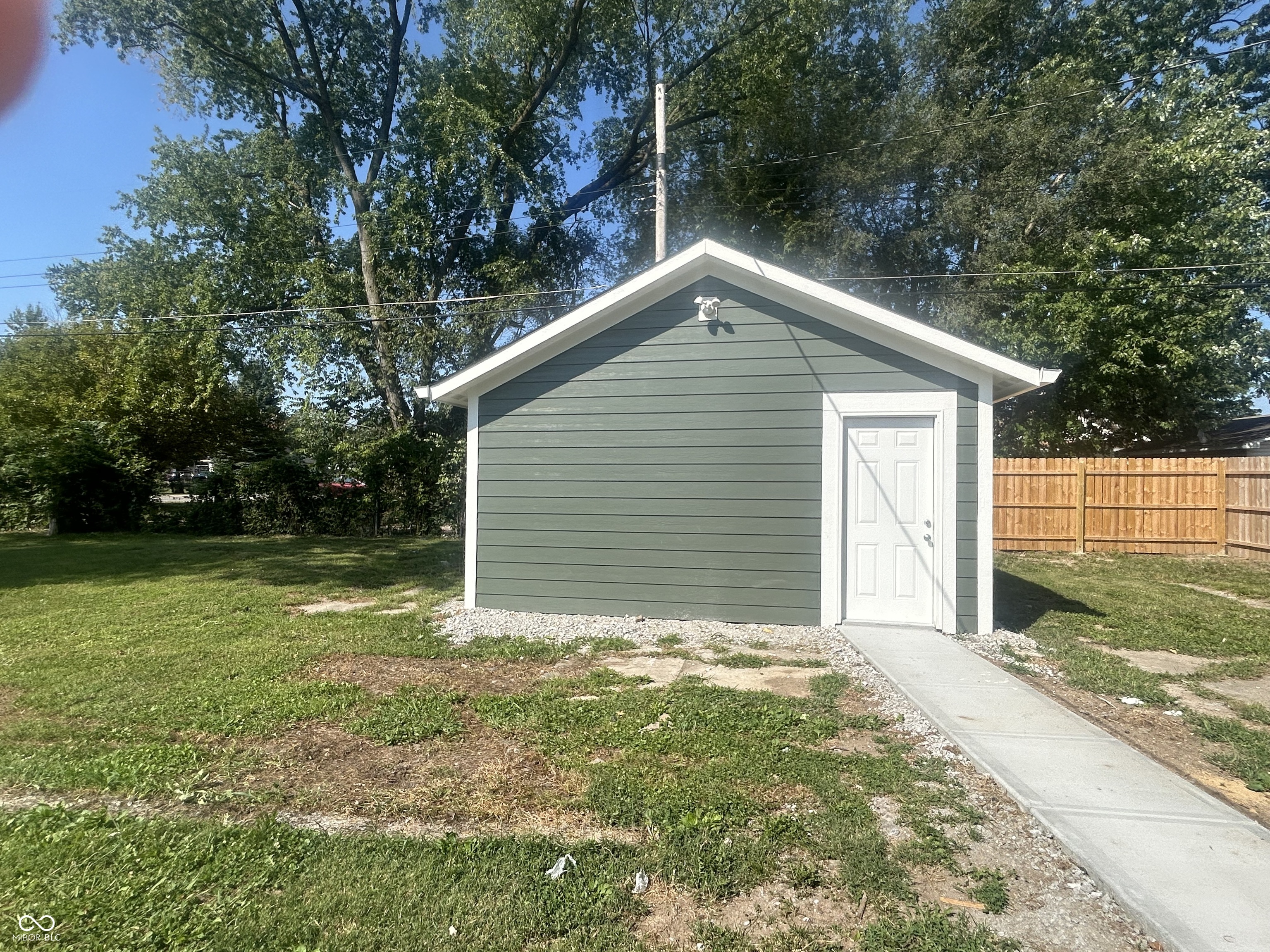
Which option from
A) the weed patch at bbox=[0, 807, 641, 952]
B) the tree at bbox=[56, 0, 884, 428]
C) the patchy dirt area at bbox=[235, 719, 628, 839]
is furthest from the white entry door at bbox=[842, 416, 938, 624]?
the tree at bbox=[56, 0, 884, 428]

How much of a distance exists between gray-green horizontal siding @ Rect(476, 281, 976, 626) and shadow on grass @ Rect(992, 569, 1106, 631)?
134cm

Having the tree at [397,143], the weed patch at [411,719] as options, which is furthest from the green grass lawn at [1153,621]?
the tree at [397,143]

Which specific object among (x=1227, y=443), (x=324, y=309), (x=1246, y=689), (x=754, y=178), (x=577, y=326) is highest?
(x=754, y=178)

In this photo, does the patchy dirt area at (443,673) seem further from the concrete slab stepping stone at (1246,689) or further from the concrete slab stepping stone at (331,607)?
the concrete slab stepping stone at (1246,689)

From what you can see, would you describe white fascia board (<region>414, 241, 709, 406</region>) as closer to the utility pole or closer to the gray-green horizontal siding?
the gray-green horizontal siding

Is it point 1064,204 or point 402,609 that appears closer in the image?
point 402,609

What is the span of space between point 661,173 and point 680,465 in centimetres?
586

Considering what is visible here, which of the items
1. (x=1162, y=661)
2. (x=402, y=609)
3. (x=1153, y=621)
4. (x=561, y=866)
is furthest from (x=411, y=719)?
(x=1153, y=621)

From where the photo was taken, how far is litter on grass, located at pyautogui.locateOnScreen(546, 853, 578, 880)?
2.54 metres

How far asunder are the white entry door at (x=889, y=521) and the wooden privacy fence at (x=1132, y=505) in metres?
8.65

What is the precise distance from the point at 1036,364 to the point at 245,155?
21.2m

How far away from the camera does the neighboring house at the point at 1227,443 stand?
16.9 m

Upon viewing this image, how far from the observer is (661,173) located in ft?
35.0

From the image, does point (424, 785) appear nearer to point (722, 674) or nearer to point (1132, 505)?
point (722, 674)
